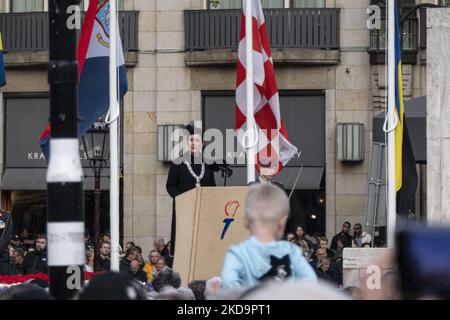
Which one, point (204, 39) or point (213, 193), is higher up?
point (204, 39)

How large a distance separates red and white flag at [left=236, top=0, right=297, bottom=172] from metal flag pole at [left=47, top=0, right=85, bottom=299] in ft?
29.5

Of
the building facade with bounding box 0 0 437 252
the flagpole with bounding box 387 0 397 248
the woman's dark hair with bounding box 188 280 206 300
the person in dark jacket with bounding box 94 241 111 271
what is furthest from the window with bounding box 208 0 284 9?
the woman's dark hair with bounding box 188 280 206 300

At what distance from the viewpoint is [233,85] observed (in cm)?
3048

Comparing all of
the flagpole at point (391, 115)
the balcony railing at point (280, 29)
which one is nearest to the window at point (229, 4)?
the balcony railing at point (280, 29)

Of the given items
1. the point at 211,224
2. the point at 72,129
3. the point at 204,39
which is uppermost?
the point at 204,39

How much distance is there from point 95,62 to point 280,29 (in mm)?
12510

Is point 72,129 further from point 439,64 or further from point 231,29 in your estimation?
point 231,29

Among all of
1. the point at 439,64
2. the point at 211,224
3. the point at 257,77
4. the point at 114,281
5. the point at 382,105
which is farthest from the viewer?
the point at 382,105

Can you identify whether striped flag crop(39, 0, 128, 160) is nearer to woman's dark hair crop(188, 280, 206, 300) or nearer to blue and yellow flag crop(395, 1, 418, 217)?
blue and yellow flag crop(395, 1, 418, 217)

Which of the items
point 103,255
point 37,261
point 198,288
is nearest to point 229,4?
point 103,255

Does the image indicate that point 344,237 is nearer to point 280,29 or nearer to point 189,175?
point 280,29
